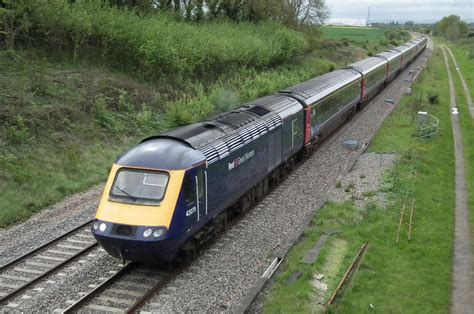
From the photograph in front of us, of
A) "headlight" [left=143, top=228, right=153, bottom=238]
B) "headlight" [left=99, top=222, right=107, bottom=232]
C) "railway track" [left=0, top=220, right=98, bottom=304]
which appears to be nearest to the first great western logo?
"headlight" [left=143, top=228, right=153, bottom=238]

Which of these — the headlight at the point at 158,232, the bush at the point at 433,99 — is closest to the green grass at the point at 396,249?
the headlight at the point at 158,232

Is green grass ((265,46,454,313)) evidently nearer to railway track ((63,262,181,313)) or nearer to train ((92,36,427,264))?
train ((92,36,427,264))

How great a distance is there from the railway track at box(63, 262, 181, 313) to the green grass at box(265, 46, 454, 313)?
9.63ft

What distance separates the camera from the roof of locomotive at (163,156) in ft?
43.4

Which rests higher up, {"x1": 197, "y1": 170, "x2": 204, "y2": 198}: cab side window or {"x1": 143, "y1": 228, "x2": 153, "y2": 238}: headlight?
{"x1": 197, "y1": 170, "x2": 204, "y2": 198}: cab side window

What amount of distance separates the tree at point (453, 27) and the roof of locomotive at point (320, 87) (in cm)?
13676

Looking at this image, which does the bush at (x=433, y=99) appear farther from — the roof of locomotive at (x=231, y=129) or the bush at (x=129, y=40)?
the roof of locomotive at (x=231, y=129)

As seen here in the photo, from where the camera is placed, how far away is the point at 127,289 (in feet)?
42.9

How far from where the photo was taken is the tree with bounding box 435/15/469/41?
159 meters

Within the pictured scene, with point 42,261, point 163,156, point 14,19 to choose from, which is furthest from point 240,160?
point 14,19

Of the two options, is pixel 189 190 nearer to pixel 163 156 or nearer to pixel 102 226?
pixel 163 156

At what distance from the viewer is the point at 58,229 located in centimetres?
1700

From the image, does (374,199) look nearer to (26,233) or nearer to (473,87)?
(26,233)

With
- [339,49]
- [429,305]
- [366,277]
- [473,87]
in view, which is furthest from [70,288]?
[339,49]
